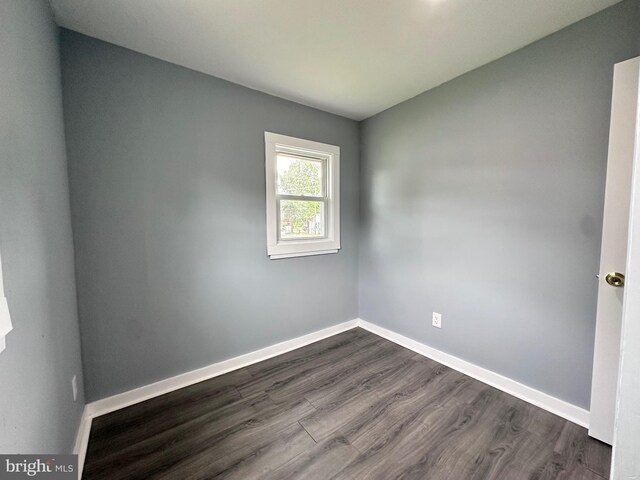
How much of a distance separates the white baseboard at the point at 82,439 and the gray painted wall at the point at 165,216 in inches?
4.9

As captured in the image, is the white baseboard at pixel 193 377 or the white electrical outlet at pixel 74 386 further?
the white baseboard at pixel 193 377

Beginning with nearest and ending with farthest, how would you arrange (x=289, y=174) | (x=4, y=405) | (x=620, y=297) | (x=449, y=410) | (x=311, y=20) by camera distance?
(x=4, y=405) < (x=620, y=297) < (x=311, y=20) < (x=449, y=410) < (x=289, y=174)

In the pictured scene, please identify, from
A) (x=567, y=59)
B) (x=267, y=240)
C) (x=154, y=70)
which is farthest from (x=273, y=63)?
(x=567, y=59)

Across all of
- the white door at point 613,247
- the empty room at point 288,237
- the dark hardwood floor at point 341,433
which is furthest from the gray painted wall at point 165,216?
the white door at point 613,247

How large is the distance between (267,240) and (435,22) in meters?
1.90

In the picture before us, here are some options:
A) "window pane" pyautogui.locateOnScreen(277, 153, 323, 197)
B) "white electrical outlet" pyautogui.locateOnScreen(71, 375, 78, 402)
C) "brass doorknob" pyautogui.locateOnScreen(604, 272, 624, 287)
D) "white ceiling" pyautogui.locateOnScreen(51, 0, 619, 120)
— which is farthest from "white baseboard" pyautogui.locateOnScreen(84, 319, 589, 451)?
"white ceiling" pyautogui.locateOnScreen(51, 0, 619, 120)

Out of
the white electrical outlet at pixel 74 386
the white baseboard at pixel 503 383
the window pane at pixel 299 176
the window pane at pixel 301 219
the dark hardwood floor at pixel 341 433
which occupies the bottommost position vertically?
the dark hardwood floor at pixel 341 433

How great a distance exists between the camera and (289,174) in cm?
251

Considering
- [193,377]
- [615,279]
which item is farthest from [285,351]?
[615,279]

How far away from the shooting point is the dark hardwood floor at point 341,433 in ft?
4.24

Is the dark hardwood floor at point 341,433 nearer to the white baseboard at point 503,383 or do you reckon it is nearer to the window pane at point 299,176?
the white baseboard at point 503,383

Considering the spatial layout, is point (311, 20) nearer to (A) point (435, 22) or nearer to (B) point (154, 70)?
(A) point (435, 22)

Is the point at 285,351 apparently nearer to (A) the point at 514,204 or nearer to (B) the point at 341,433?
(B) the point at 341,433

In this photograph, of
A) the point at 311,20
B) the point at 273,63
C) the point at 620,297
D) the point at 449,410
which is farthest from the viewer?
the point at 273,63
